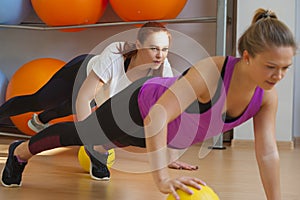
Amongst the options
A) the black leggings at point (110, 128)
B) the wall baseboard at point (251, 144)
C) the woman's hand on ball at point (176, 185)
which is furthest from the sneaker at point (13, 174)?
the wall baseboard at point (251, 144)

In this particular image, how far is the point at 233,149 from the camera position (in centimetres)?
287

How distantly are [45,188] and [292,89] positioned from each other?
61.7 inches

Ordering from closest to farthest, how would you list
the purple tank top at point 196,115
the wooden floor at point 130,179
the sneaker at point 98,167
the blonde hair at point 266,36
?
the blonde hair at point 266,36 → the purple tank top at point 196,115 → the wooden floor at point 130,179 → the sneaker at point 98,167

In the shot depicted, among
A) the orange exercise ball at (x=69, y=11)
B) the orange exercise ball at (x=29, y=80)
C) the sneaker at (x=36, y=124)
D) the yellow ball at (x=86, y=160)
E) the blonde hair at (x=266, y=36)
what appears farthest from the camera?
the orange exercise ball at (x=29, y=80)

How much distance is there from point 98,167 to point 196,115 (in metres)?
0.65

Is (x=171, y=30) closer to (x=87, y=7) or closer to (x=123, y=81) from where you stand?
(x=87, y=7)

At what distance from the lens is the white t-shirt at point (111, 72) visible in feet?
7.20

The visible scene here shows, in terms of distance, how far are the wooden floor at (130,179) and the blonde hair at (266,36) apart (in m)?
0.61

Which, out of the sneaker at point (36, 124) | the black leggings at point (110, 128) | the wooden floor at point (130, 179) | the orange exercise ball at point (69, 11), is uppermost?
the orange exercise ball at point (69, 11)

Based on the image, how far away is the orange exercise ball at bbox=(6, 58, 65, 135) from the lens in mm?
2928

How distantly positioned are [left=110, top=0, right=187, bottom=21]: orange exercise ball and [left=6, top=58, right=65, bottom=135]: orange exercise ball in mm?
515

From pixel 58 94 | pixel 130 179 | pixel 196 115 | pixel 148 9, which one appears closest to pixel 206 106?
pixel 196 115

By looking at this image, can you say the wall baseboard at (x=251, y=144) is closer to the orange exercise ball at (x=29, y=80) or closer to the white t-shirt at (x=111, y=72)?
the white t-shirt at (x=111, y=72)

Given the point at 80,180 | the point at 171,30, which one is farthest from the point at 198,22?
the point at 80,180
